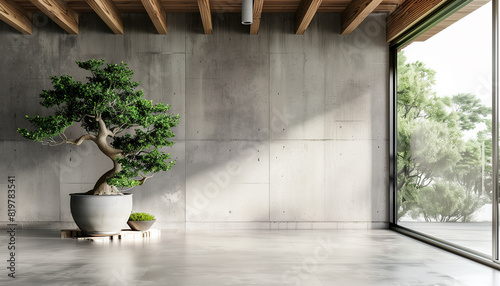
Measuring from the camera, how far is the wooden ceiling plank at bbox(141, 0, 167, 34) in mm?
5082

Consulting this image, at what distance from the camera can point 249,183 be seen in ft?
19.6

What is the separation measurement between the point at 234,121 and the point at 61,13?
7.64 ft

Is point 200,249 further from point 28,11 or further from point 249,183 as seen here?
point 28,11

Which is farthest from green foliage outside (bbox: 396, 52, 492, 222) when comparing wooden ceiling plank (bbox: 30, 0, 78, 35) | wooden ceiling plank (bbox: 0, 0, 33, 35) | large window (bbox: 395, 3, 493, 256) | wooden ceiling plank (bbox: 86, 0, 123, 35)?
wooden ceiling plank (bbox: 0, 0, 33, 35)

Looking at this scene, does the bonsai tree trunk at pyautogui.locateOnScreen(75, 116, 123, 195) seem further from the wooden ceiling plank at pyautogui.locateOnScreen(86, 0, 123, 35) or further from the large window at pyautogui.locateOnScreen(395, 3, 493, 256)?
the large window at pyautogui.locateOnScreen(395, 3, 493, 256)

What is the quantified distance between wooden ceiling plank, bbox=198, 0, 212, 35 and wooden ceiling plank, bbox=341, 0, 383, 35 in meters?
1.63

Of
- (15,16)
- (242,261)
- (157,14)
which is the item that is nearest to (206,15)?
(157,14)

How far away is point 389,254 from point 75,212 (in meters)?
3.15

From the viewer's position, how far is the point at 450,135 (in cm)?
457

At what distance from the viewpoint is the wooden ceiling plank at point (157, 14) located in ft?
16.7

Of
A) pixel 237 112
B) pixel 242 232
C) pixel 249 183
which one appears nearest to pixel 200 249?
pixel 242 232

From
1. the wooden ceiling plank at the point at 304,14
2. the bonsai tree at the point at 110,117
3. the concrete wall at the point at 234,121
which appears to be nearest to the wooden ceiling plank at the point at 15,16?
the concrete wall at the point at 234,121

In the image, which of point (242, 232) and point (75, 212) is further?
point (242, 232)

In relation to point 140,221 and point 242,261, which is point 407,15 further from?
point 140,221
